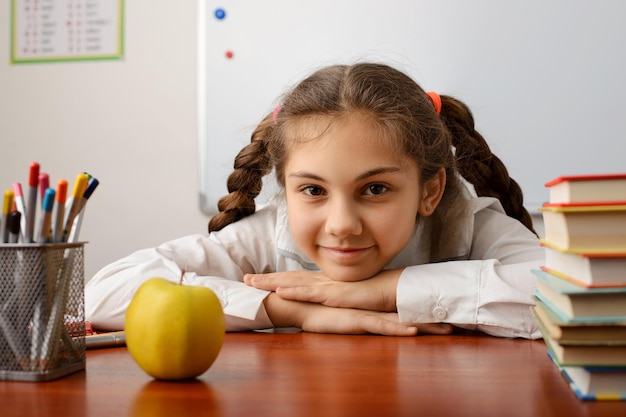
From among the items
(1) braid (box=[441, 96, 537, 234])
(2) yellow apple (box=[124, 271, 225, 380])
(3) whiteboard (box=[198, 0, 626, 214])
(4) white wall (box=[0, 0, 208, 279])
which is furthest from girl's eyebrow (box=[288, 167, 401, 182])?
(4) white wall (box=[0, 0, 208, 279])

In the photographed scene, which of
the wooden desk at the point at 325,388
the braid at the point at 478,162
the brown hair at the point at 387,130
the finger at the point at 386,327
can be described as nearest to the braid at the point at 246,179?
the brown hair at the point at 387,130

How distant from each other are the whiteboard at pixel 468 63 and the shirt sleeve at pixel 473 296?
46.1 inches

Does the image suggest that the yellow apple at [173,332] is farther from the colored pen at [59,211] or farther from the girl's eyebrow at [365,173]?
the girl's eyebrow at [365,173]

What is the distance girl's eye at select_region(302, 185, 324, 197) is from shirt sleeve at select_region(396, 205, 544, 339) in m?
0.18

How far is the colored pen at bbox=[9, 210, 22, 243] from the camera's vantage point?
2.08 ft

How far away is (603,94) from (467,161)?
87cm

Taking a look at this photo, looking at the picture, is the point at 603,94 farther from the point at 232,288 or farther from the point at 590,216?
the point at 590,216

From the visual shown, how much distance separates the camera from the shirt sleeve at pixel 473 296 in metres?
1.03

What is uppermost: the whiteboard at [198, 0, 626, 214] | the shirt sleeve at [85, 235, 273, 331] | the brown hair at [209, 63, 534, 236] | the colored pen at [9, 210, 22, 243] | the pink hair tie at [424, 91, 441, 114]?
the whiteboard at [198, 0, 626, 214]

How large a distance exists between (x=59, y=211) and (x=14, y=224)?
4 centimetres

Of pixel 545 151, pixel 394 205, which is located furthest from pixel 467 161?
pixel 545 151

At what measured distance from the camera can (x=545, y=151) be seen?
2.21 m

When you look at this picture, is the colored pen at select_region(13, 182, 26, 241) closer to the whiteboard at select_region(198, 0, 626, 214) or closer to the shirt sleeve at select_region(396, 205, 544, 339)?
the shirt sleeve at select_region(396, 205, 544, 339)

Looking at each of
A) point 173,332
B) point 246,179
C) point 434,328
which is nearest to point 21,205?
point 173,332
